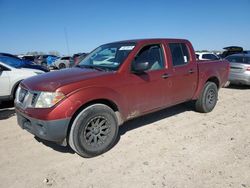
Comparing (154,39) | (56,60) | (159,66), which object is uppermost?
(154,39)

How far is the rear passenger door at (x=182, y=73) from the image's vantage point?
16.0 feet

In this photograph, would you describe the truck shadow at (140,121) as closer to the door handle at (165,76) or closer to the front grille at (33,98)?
the front grille at (33,98)

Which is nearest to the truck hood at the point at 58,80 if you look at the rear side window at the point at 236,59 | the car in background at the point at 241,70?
the car in background at the point at 241,70

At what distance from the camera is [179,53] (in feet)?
16.9

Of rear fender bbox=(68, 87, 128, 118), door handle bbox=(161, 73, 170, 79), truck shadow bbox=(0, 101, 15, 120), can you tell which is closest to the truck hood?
rear fender bbox=(68, 87, 128, 118)

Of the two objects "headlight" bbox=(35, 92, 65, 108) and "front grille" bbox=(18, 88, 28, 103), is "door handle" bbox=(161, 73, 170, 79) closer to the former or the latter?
"headlight" bbox=(35, 92, 65, 108)

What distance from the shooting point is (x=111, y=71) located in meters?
3.96

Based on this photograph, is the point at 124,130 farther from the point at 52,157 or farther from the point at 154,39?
the point at 154,39

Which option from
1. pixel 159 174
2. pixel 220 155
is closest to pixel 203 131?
pixel 220 155

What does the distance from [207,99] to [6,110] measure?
5.51 m

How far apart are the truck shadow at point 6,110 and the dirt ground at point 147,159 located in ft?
2.31

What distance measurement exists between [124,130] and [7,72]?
420 centimetres

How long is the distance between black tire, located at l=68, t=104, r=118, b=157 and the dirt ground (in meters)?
0.16

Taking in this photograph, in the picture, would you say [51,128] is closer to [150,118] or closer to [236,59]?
[150,118]
